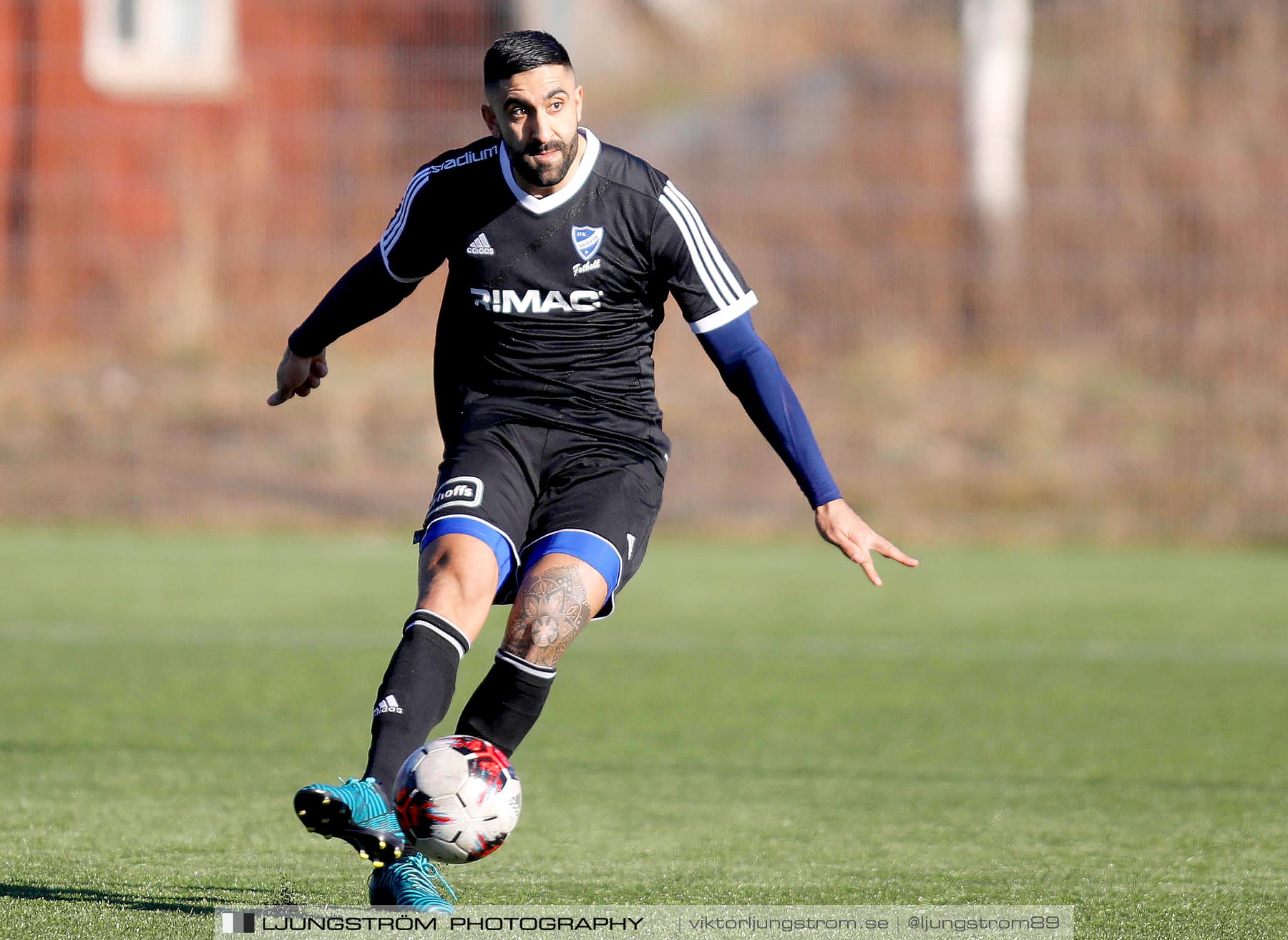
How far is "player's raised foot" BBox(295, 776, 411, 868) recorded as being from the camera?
3.42 meters

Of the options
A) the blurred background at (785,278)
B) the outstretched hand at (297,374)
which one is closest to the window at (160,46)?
the blurred background at (785,278)

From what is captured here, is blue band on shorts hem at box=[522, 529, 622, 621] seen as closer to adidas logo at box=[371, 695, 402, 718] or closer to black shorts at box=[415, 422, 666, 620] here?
black shorts at box=[415, 422, 666, 620]

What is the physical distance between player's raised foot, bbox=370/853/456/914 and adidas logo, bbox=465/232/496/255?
4.61 ft

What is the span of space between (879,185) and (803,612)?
5.49 metres

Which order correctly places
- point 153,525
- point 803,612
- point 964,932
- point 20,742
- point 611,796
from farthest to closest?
point 153,525 < point 803,612 < point 20,742 < point 611,796 < point 964,932

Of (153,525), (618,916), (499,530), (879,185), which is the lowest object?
(153,525)

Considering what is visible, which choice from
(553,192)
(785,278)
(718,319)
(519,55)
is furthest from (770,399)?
(785,278)

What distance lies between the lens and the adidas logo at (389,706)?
12.4 feet

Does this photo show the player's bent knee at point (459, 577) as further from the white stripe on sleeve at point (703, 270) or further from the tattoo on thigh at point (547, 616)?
the white stripe on sleeve at point (703, 270)

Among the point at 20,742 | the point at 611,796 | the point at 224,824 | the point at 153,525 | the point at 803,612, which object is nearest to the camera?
the point at 224,824

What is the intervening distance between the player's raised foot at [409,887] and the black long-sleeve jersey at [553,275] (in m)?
1.06

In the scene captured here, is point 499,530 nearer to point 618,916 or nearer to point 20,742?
point 618,916

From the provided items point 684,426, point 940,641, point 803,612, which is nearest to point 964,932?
point 940,641

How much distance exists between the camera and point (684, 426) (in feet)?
47.1
